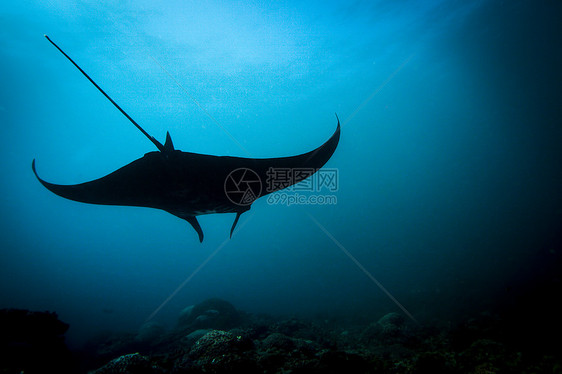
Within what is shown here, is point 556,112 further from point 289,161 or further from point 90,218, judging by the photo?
point 90,218

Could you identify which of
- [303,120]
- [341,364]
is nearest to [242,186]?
[341,364]

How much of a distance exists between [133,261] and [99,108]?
242ft

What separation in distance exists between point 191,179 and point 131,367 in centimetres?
347

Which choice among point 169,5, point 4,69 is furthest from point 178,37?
point 4,69

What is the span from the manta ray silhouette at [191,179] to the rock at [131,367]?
2791 mm

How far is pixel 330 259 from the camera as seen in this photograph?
45750mm

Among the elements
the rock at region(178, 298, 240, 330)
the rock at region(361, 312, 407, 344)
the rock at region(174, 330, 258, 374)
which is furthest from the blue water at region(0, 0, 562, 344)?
the rock at region(174, 330, 258, 374)

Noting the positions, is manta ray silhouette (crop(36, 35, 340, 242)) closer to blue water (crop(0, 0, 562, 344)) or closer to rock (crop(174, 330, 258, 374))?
rock (crop(174, 330, 258, 374))

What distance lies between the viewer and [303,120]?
137 feet

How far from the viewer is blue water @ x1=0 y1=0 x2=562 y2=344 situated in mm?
16812

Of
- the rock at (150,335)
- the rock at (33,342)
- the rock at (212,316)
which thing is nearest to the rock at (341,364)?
the rock at (33,342)

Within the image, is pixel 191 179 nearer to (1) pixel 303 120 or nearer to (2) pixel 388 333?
(2) pixel 388 333

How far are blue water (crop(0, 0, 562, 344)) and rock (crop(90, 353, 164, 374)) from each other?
11578 mm

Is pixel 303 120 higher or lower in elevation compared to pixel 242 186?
higher
